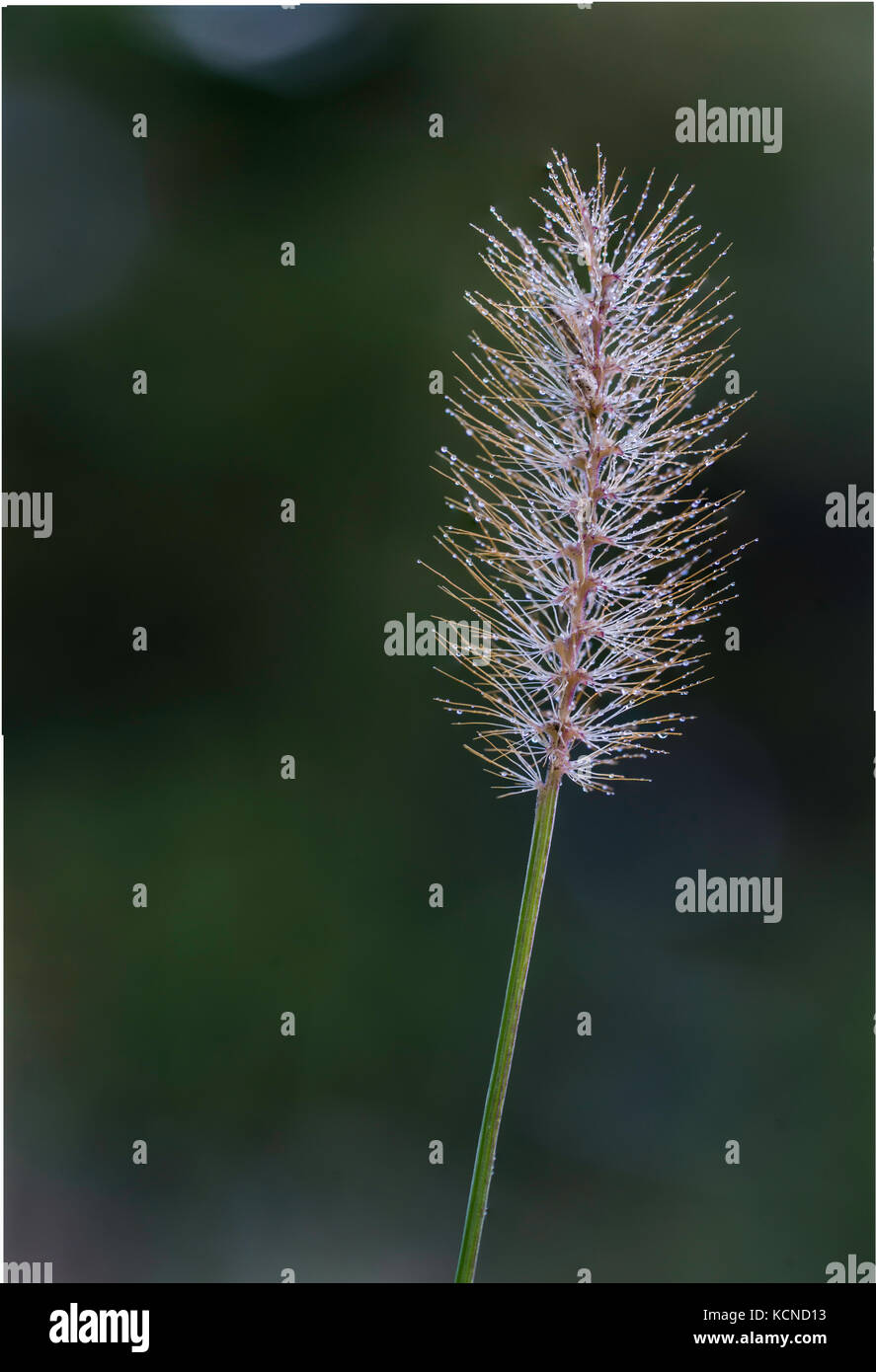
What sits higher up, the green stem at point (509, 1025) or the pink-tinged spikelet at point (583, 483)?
the pink-tinged spikelet at point (583, 483)

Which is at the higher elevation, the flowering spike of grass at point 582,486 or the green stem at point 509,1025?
the flowering spike of grass at point 582,486

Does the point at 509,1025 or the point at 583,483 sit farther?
the point at 583,483

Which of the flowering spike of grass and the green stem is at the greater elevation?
the flowering spike of grass

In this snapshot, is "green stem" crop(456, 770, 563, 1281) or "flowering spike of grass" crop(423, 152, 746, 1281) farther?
"flowering spike of grass" crop(423, 152, 746, 1281)

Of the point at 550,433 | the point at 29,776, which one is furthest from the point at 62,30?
the point at 550,433

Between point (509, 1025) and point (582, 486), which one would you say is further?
point (582, 486)

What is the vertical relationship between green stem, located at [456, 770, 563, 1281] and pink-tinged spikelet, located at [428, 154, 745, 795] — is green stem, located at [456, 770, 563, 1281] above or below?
below

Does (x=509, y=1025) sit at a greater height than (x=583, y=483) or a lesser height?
lesser

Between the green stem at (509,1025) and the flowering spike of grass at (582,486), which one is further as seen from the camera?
the flowering spike of grass at (582,486)

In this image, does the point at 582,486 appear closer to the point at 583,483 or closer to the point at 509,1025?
the point at 583,483

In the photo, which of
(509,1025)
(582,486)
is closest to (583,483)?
(582,486)

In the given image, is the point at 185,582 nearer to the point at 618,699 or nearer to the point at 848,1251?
the point at 618,699
